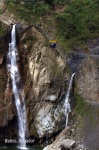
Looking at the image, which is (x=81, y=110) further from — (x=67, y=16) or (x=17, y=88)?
(x=67, y=16)

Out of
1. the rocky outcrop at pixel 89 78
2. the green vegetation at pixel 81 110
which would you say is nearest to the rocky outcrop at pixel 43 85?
the green vegetation at pixel 81 110

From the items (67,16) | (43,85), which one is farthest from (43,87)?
(67,16)

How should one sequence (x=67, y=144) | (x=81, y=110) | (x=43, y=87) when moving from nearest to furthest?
(x=67, y=144)
(x=81, y=110)
(x=43, y=87)

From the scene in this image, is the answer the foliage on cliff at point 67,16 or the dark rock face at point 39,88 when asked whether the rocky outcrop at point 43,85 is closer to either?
the dark rock face at point 39,88

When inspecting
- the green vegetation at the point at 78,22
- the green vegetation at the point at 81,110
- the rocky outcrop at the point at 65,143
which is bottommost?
the rocky outcrop at the point at 65,143

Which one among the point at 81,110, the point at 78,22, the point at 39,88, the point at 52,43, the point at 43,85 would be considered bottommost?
the point at 81,110

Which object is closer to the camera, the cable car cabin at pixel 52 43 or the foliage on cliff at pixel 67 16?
the cable car cabin at pixel 52 43

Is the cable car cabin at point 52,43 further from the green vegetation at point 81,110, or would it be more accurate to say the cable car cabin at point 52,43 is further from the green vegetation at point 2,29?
the green vegetation at point 81,110

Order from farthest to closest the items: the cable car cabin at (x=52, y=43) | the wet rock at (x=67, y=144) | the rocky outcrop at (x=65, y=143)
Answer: the cable car cabin at (x=52, y=43)
the rocky outcrop at (x=65, y=143)
the wet rock at (x=67, y=144)

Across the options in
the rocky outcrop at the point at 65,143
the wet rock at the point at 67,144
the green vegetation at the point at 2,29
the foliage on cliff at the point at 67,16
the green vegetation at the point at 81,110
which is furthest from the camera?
the foliage on cliff at the point at 67,16

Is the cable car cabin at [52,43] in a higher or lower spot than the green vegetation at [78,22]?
lower
